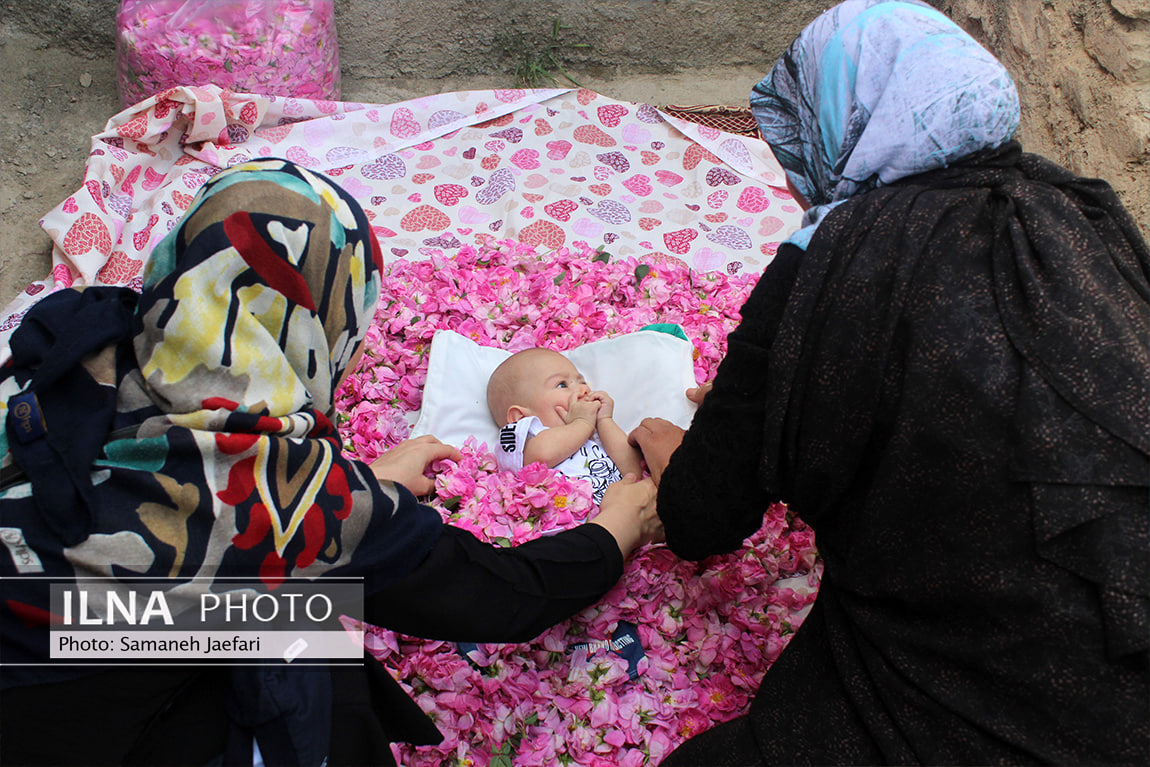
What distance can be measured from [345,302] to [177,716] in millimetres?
724

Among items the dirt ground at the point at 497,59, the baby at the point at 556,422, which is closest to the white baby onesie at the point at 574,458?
the baby at the point at 556,422

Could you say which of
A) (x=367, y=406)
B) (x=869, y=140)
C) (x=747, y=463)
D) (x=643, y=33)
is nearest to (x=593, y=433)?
(x=367, y=406)

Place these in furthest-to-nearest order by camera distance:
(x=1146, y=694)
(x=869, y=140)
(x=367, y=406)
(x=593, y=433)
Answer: (x=367, y=406) < (x=593, y=433) < (x=869, y=140) < (x=1146, y=694)

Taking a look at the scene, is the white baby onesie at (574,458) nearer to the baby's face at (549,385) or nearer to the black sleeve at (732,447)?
the baby's face at (549,385)

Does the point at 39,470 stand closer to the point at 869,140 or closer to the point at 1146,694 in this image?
the point at 869,140

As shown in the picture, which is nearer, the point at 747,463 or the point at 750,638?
the point at 747,463

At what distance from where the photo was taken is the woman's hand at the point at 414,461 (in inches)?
85.9

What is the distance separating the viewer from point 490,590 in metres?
1.50

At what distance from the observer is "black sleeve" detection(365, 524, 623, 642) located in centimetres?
143

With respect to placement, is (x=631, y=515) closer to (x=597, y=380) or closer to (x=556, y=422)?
(x=556, y=422)

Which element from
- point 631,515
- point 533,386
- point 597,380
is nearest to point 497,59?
Answer: point 597,380

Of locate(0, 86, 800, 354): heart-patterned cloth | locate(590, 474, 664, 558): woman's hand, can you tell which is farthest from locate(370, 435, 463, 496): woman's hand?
locate(0, 86, 800, 354): heart-patterned cloth

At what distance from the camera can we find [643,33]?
4711 mm

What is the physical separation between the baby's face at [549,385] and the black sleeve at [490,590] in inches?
28.8
